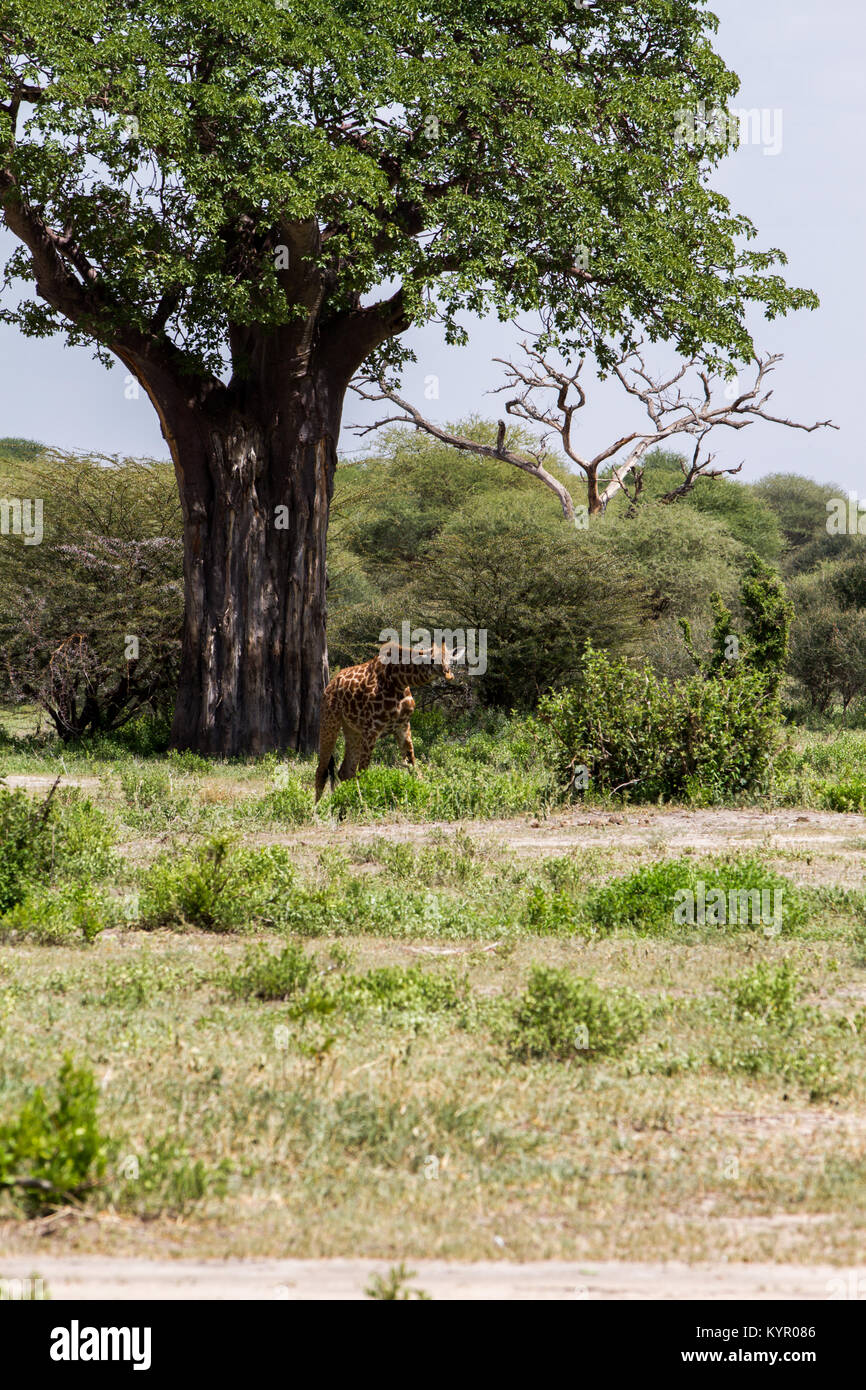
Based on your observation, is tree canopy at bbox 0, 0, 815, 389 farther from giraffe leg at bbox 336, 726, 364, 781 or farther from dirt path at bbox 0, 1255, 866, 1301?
dirt path at bbox 0, 1255, 866, 1301

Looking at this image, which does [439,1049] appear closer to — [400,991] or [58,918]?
[400,991]

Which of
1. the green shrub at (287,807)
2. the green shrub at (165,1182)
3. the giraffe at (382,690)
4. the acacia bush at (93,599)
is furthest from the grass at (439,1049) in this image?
the acacia bush at (93,599)

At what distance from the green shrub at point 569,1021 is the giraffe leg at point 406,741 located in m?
6.13

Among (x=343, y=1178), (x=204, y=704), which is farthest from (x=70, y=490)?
(x=343, y=1178)

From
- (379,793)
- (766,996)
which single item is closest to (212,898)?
(766,996)

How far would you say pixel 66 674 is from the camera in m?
18.3

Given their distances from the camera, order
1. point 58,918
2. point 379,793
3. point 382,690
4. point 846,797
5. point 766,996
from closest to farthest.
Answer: point 766,996, point 58,918, point 382,690, point 379,793, point 846,797

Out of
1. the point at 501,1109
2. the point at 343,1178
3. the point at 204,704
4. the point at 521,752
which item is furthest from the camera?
the point at 204,704

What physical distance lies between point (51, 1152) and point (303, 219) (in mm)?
12284

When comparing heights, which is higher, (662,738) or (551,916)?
(662,738)

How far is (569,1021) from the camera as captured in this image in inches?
206

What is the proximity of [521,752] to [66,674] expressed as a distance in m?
7.28

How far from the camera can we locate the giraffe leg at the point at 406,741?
11.6 metres
